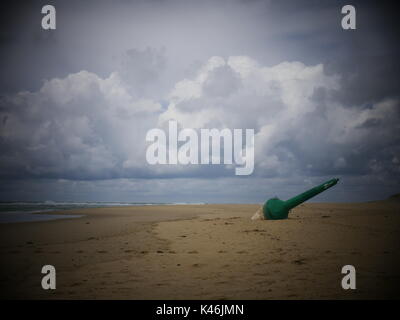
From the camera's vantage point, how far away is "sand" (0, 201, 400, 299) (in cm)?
509

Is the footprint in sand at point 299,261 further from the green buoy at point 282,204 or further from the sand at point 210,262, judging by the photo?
the green buoy at point 282,204

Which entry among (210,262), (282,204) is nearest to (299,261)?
(210,262)

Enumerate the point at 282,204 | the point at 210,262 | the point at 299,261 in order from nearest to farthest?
the point at 299,261
the point at 210,262
the point at 282,204

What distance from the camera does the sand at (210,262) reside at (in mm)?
5094

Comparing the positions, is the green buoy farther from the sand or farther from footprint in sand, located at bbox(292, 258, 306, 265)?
footprint in sand, located at bbox(292, 258, 306, 265)

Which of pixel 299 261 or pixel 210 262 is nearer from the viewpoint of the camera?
pixel 299 261

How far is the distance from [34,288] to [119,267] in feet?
5.66

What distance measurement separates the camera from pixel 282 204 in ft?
44.2

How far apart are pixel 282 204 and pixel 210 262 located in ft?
24.4

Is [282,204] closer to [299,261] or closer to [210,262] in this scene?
[299,261]

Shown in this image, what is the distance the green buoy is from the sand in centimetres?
170

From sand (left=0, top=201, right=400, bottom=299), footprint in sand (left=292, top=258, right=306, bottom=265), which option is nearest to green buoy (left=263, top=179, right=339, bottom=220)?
sand (left=0, top=201, right=400, bottom=299)

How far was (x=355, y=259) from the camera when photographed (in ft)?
22.3
